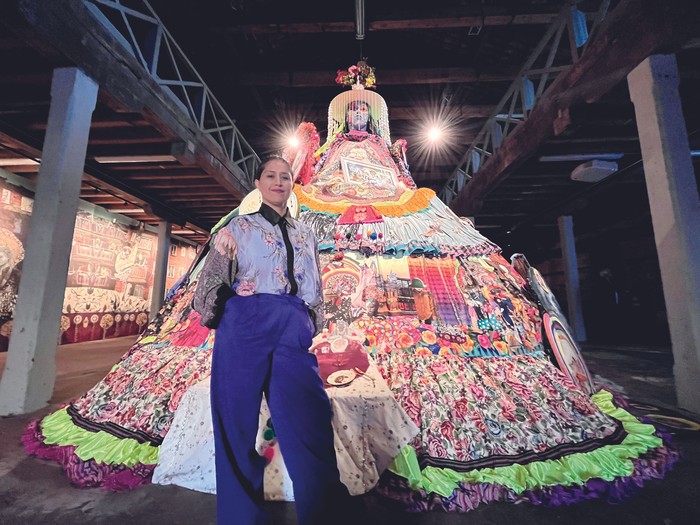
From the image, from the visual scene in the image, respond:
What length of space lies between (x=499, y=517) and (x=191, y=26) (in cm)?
572

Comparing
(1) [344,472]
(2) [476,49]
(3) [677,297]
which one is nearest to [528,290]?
(3) [677,297]

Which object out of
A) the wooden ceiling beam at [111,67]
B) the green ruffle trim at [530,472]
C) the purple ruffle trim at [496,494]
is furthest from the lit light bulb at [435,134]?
the purple ruffle trim at [496,494]

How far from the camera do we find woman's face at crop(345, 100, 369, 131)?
3877 mm

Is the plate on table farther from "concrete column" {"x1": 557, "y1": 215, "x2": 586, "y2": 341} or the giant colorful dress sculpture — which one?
"concrete column" {"x1": 557, "y1": 215, "x2": 586, "y2": 341}

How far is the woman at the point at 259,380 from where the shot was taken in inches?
35.5

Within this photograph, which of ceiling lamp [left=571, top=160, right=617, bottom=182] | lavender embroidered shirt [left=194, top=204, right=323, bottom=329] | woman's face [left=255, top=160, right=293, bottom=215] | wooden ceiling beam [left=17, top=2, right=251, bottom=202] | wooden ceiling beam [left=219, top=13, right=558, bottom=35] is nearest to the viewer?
lavender embroidered shirt [left=194, top=204, right=323, bottom=329]

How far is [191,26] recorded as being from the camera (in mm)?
4023

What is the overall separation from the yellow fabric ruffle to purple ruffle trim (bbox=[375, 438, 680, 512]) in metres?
2.05

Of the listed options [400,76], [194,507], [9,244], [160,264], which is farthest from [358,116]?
[9,244]

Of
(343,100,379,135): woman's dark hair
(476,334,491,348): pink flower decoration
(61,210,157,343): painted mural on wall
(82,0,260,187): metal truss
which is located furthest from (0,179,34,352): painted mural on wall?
(476,334,491,348): pink flower decoration

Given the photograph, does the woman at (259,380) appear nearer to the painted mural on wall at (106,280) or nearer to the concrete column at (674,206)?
the concrete column at (674,206)

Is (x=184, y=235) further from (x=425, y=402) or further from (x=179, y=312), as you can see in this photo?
(x=425, y=402)

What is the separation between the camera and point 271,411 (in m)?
0.94

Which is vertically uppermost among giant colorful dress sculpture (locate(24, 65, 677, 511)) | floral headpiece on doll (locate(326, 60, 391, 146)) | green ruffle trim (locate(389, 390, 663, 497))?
floral headpiece on doll (locate(326, 60, 391, 146))
